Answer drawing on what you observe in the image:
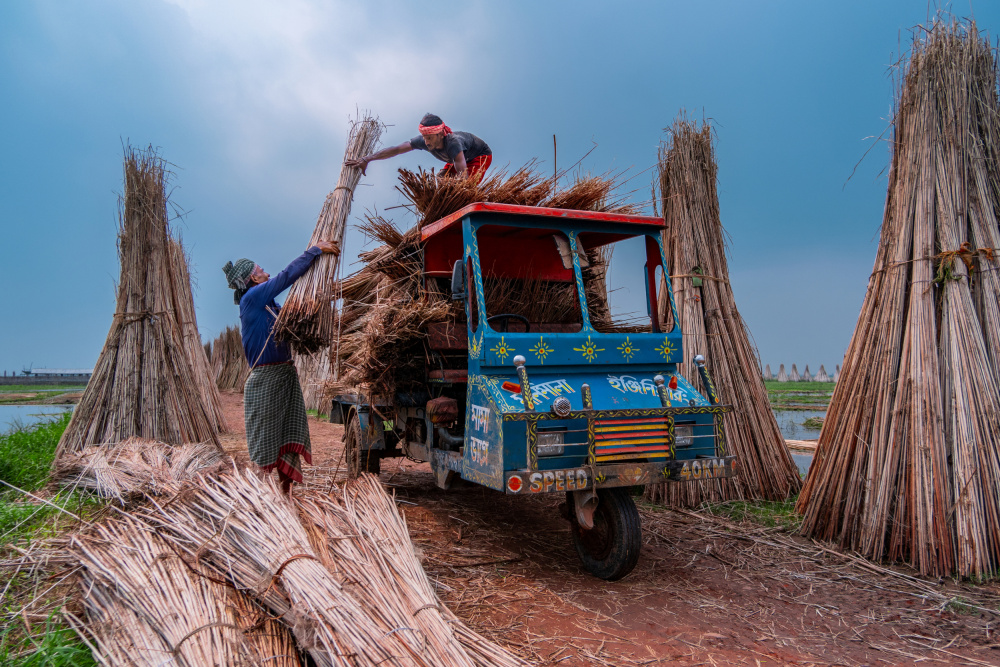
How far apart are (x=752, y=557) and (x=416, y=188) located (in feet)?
12.2

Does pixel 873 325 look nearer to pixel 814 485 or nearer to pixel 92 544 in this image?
pixel 814 485

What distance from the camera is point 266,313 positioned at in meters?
4.93

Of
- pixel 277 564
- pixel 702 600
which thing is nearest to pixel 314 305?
pixel 277 564

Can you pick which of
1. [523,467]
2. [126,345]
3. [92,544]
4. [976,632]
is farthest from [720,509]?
[126,345]

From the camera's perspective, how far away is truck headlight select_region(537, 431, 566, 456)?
3.79 meters

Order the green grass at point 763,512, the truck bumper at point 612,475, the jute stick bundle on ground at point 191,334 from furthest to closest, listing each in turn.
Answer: the jute stick bundle on ground at point 191,334 < the green grass at point 763,512 < the truck bumper at point 612,475

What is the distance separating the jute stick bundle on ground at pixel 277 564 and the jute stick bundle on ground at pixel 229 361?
17748mm

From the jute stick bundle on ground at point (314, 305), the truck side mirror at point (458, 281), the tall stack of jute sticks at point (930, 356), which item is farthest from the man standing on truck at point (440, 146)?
the tall stack of jute sticks at point (930, 356)

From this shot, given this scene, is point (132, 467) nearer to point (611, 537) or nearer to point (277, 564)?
point (277, 564)

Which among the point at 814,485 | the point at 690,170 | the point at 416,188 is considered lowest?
the point at 814,485

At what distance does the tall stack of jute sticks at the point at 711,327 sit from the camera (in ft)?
20.1

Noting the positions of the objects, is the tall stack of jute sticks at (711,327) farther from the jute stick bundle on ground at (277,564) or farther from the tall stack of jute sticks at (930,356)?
the jute stick bundle on ground at (277,564)

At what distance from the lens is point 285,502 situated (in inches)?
123

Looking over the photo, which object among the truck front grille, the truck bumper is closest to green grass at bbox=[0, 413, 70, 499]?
the truck bumper
